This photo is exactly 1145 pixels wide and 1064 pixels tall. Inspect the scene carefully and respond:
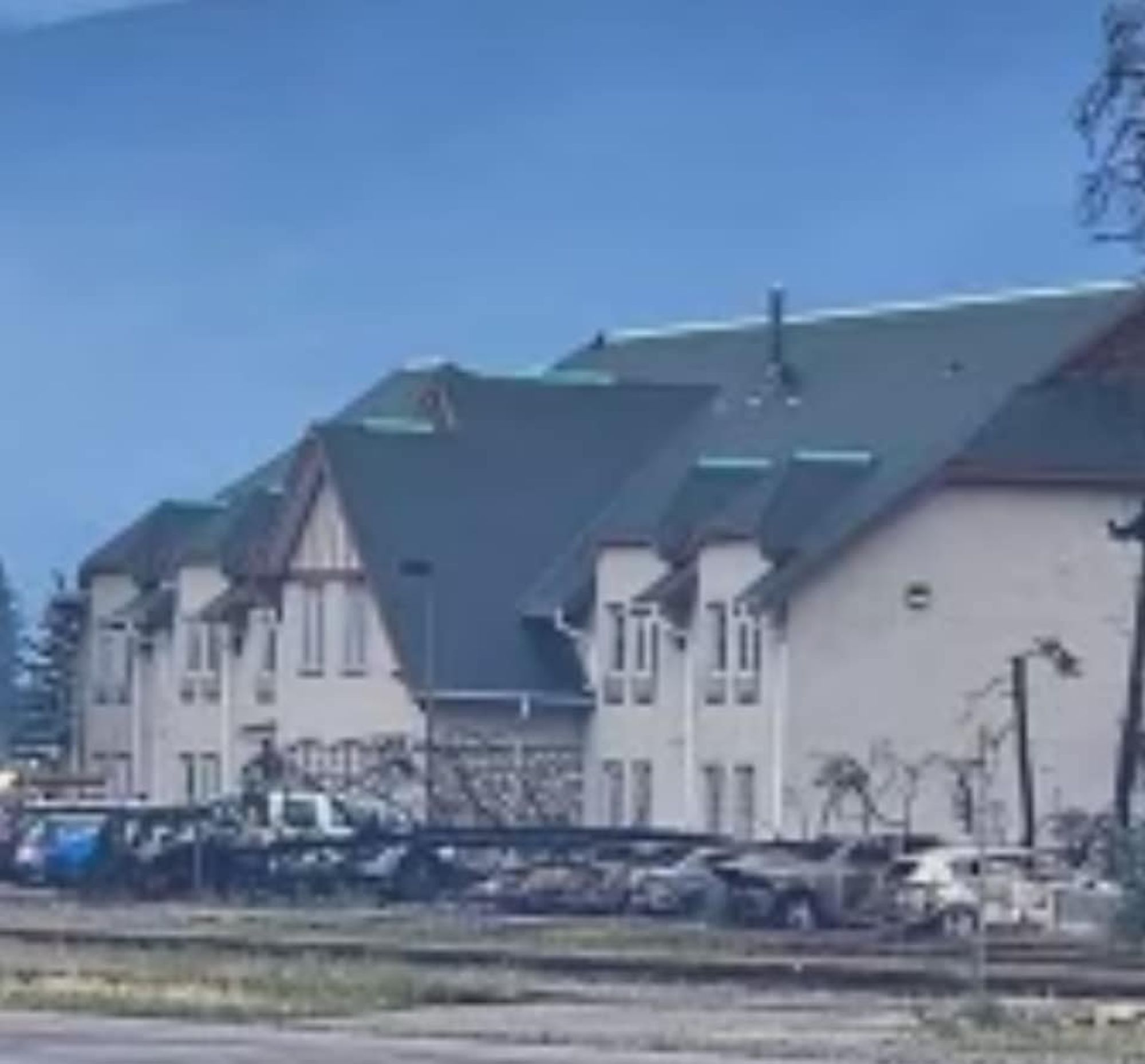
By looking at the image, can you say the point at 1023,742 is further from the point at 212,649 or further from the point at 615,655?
the point at 212,649

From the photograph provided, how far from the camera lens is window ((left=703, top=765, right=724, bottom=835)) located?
86125 mm

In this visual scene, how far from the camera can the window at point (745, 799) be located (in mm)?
85125

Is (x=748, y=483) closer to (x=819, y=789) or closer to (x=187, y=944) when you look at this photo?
(x=819, y=789)

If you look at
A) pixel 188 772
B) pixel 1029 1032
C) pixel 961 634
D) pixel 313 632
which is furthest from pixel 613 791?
pixel 1029 1032

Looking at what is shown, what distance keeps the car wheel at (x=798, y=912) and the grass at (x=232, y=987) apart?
13.2m

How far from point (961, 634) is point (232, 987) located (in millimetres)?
42824

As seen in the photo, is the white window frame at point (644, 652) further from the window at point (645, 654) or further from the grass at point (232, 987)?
the grass at point (232, 987)

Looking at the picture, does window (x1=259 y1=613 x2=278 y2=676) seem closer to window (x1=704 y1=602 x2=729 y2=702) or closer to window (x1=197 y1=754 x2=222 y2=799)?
window (x1=197 y1=754 x2=222 y2=799)

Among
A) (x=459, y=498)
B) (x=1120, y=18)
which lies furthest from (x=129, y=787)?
(x=1120, y=18)

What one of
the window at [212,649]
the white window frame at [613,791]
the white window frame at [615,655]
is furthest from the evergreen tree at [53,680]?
the white window frame at [615,655]

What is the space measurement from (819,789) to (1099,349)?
9601 mm

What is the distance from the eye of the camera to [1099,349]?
79000 millimetres

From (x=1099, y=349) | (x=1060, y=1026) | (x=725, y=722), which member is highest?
(x=1099, y=349)

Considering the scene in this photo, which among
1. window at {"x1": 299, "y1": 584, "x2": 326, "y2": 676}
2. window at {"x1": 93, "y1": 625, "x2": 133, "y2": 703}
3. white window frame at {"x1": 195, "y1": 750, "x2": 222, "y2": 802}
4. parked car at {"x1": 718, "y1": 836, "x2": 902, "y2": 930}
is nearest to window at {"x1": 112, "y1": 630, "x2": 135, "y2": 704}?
window at {"x1": 93, "y1": 625, "x2": 133, "y2": 703}
